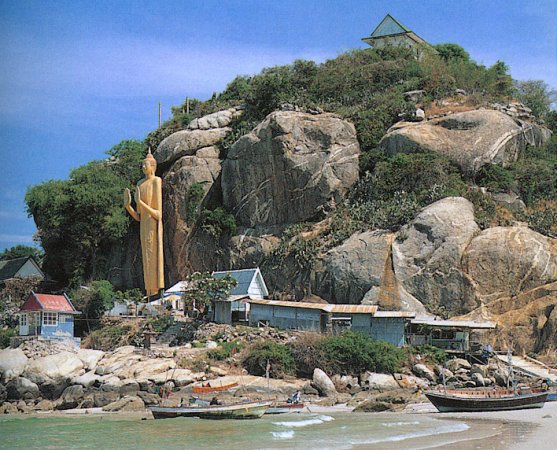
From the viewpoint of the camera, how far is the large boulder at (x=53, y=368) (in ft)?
121

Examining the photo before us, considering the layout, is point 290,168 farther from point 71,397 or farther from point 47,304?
point 71,397

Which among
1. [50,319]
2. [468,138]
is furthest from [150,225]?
[468,138]

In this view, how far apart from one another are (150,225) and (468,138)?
62.0ft

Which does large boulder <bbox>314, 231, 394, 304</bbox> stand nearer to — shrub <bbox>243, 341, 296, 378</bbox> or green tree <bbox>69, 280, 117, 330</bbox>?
shrub <bbox>243, 341, 296, 378</bbox>

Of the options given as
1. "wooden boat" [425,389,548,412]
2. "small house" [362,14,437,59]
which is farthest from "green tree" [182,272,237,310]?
"small house" [362,14,437,59]

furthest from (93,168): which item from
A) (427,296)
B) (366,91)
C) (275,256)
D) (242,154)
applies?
(427,296)

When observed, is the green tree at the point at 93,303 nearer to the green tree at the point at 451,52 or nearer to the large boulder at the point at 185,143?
the large boulder at the point at 185,143

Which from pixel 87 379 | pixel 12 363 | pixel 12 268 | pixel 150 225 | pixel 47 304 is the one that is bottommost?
pixel 87 379

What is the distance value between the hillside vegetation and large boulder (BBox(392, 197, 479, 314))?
1.28m

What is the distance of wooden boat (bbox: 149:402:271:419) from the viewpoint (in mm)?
30906

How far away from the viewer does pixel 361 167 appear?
51281 mm

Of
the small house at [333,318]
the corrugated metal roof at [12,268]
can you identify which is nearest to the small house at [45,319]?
the small house at [333,318]

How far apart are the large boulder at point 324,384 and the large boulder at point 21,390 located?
38.4 ft

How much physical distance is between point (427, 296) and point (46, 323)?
18630 mm
